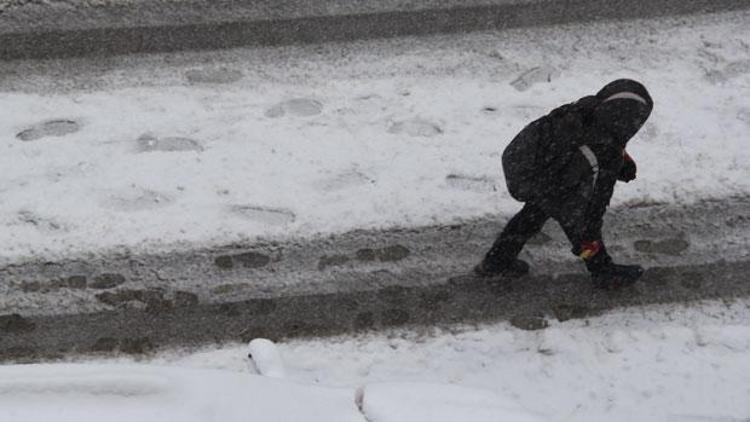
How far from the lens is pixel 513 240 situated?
444cm

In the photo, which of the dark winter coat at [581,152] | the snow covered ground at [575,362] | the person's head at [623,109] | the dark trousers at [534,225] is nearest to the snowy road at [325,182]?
the snow covered ground at [575,362]

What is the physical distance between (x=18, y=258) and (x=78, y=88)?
1.50 metres

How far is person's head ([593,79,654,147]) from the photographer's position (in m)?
3.76

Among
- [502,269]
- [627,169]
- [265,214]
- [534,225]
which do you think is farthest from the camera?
[265,214]

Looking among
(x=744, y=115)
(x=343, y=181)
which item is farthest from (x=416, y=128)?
(x=744, y=115)

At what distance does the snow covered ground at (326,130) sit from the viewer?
4.87m

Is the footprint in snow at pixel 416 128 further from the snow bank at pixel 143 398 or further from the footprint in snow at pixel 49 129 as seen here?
the snow bank at pixel 143 398

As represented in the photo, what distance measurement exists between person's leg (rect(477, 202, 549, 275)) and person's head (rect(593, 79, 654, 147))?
563mm

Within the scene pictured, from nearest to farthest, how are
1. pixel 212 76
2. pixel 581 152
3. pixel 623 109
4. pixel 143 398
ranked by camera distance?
pixel 143 398 → pixel 623 109 → pixel 581 152 → pixel 212 76

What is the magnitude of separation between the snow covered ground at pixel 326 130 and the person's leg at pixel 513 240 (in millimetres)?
425

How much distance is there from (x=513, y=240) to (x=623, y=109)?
3.17ft

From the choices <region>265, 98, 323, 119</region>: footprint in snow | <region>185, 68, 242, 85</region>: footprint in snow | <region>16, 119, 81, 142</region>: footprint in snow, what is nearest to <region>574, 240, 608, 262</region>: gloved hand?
<region>265, 98, 323, 119</region>: footprint in snow

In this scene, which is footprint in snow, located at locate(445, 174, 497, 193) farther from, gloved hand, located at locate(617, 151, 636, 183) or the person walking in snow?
gloved hand, located at locate(617, 151, 636, 183)

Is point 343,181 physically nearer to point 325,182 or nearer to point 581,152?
point 325,182
